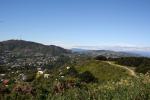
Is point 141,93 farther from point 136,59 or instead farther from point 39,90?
point 136,59

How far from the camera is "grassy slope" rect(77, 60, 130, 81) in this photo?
47.4 meters

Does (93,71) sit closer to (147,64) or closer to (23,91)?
(147,64)

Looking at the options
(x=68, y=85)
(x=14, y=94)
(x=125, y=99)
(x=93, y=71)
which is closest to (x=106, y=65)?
(x=93, y=71)

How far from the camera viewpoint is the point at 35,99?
12.4 meters

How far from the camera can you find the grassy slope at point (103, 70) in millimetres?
47375

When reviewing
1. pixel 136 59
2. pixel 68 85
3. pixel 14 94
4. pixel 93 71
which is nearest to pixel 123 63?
pixel 136 59

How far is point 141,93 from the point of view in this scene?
33.4 ft

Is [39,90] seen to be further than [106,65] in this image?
No

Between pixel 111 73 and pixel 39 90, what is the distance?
35.8 meters

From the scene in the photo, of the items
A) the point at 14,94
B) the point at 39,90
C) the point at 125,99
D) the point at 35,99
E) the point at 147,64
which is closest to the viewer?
the point at 125,99

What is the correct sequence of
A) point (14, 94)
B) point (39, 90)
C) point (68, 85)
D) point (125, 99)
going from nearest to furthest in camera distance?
point (125, 99) < point (14, 94) < point (39, 90) < point (68, 85)

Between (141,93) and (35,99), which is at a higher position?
(141,93)

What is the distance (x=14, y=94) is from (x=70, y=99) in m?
4.16

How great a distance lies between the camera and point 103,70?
53.0m
